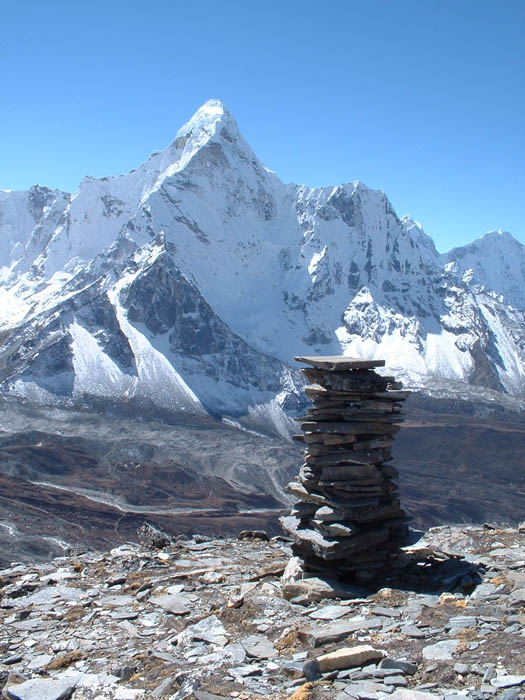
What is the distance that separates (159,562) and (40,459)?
16864 cm

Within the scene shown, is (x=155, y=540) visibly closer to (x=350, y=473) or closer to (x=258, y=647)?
(x=350, y=473)

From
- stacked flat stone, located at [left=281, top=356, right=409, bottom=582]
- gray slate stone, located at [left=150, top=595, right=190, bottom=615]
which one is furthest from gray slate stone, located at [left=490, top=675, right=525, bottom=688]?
gray slate stone, located at [left=150, top=595, right=190, bottom=615]

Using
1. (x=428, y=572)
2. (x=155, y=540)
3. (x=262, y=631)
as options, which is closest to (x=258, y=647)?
(x=262, y=631)

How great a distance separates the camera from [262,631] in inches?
513

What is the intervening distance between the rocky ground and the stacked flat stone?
82 cm

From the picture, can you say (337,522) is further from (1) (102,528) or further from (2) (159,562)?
(1) (102,528)

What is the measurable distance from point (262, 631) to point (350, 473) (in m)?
4.64

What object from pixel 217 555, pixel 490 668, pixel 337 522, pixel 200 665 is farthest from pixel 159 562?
pixel 490 668

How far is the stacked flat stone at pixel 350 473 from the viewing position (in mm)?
16047

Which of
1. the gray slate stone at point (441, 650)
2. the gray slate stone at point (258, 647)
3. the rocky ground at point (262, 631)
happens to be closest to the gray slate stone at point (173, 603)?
the rocky ground at point (262, 631)

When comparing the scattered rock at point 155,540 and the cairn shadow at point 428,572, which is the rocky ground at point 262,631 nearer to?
the cairn shadow at point 428,572

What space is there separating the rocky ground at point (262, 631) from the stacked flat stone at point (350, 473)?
2.70ft

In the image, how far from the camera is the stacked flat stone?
16047 millimetres

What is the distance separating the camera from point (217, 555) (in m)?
21.3
